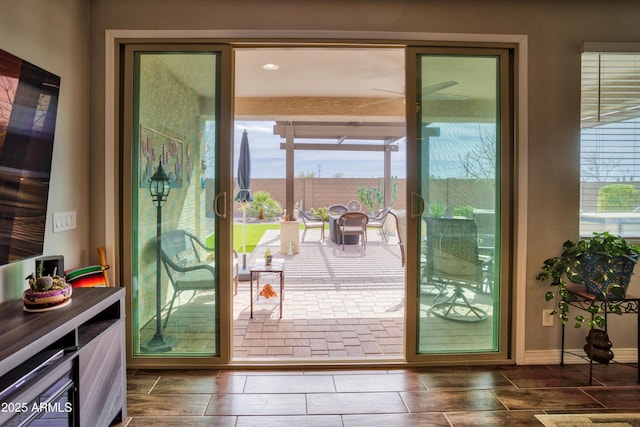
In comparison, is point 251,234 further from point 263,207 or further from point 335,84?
point 335,84

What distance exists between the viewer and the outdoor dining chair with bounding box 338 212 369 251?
755 cm

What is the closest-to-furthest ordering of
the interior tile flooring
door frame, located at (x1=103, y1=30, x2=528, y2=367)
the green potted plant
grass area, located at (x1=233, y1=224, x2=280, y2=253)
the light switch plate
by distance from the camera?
the interior tile flooring
the light switch plate
the green potted plant
door frame, located at (x1=103, y1=30, x2=528, y2=367)
grass area, located at (x1=233, y1=224, x2=280, y2=253)

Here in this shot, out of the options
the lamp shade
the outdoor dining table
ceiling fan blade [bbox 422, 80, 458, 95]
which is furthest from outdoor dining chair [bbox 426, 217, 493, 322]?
the outdoor dining table

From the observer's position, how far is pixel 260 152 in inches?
454

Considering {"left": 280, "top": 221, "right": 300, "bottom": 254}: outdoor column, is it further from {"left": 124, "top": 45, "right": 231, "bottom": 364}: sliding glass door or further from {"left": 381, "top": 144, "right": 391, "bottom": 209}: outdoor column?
{"left": 381, "top": 144, "right": 391, "bottom": 209}: outdoor column

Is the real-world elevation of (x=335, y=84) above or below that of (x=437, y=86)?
above

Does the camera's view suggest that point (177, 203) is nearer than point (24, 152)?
No

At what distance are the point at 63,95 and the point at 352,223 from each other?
604 centimetres

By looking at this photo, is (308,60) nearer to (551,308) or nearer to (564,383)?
(551,308)

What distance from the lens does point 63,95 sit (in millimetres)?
2145

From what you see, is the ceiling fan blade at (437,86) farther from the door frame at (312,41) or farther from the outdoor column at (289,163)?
the outdoor column at (289,163)

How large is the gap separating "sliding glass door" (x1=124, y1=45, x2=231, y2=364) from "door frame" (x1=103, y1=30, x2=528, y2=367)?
0.27ft

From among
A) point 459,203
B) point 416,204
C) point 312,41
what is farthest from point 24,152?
point 459,203

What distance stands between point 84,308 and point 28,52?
133 cm
